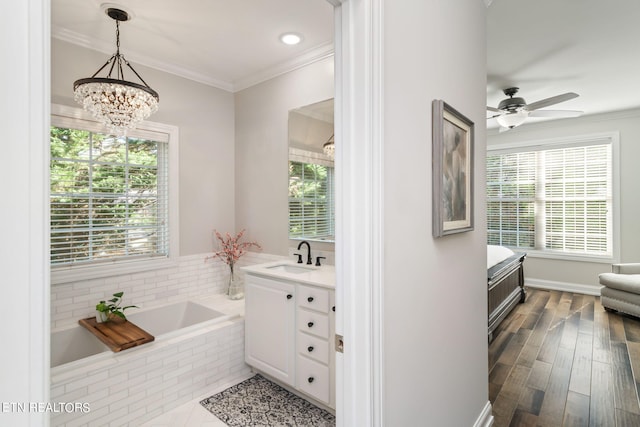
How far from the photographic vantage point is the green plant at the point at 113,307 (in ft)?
8.94

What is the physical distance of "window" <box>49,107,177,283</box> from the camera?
8.86ft

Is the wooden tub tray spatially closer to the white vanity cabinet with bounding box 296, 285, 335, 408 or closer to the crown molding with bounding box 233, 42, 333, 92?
the white vanity cabinet with bounding box 296, 285, 335, 408

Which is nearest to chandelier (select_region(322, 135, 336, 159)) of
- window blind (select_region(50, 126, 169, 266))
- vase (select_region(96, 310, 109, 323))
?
window blind (select_region(50, 126, 169, 266))

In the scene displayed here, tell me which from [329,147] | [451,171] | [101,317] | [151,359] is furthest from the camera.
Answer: [329,147]

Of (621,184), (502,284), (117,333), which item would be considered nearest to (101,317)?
(117,333)

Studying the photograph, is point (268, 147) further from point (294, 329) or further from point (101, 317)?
point (101, 317)

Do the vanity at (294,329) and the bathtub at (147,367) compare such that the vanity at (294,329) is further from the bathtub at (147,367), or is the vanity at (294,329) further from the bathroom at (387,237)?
the bathroom at (387,237)

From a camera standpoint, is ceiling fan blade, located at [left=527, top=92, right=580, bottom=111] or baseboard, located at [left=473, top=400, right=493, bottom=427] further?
ceiling fan blade, located at [left=527, top=92, right=580, bottom=111]

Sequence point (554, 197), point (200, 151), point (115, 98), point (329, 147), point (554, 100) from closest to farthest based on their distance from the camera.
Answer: point (115, 98)
point (329, 147)
point (554, 100)
point (200, 151)
point (554, 197)

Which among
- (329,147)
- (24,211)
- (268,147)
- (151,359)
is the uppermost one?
(268,147)

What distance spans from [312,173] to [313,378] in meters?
1.68

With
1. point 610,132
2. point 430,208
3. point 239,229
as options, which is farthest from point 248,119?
point 610,132

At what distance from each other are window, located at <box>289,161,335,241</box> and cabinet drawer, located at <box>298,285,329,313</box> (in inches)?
29.4

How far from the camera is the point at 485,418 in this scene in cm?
209
